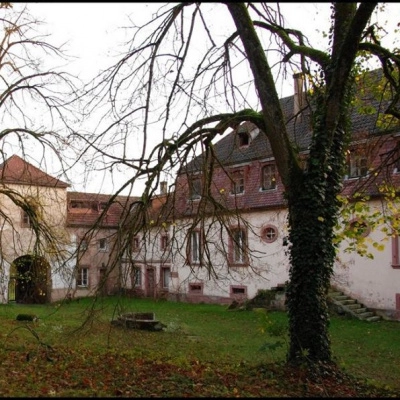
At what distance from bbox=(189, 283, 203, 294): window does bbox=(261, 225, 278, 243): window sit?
6.22 meters

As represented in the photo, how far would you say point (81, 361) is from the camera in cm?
1047

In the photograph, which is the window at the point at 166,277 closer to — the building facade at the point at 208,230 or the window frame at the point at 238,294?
the building facade at the point at 208,230

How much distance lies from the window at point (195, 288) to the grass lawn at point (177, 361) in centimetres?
1078

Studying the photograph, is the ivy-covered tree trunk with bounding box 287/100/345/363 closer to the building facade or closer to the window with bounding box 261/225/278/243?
the building facade

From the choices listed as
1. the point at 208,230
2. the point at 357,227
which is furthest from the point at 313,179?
the point at 208,230

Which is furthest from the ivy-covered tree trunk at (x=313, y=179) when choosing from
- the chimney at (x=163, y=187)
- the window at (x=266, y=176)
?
the window at (x=266, y=176)

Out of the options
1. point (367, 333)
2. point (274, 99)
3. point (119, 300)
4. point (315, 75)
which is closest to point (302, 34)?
point (315, 75)

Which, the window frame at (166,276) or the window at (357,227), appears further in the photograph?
the window frame at (166,276)

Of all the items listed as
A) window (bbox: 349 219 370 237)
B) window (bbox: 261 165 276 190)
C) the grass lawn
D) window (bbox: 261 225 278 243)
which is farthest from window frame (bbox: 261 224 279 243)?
window (bbox: 349 219 370 237)

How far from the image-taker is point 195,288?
3186 centimetres

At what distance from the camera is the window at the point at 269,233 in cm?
2653

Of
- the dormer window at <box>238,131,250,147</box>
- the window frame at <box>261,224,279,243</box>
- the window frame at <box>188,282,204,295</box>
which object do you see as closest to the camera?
the dormer window at <box>238,131,250,147</box>

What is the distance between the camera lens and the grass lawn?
7.49m

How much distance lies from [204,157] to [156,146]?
129 centimetres
